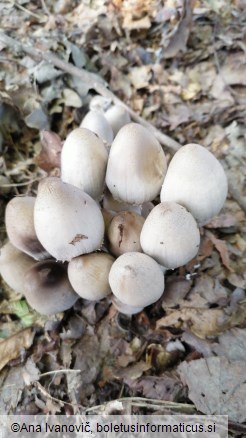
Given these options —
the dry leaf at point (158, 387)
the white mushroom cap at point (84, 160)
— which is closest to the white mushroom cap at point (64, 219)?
the white mushroom cap at point (84, 160)

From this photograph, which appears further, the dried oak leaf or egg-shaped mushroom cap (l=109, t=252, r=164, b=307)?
the dried oak leaf

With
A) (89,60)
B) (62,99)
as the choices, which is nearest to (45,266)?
(62,99)

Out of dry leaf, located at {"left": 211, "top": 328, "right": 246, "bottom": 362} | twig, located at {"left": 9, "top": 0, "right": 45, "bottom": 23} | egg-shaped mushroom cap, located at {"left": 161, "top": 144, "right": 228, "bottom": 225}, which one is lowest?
dry leaf, located at {"left": 211, "top": 328, "right": 246, "bottom": 362}

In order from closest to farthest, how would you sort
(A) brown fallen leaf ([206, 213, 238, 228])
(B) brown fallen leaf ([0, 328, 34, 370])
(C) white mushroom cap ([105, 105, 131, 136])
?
(B) brown fallen leaf ([0, 328, 34, 370]), (A) brown fallen leaf ([206, 213, 238, 228]), (C) white mushroom cap ([105, 105, 131, 136])

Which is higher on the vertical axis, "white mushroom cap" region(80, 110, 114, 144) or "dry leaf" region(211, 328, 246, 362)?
"white mushroom cap" region(80, 110, 114, 144)

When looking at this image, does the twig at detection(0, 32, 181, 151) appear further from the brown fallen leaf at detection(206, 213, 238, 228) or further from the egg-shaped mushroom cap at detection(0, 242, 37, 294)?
the egg-shaped mushroom cap at detection(0, 242, 37, 294)

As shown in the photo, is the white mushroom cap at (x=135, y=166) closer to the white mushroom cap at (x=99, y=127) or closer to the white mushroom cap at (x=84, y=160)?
the white mushroom cap at (x=84, y=160)

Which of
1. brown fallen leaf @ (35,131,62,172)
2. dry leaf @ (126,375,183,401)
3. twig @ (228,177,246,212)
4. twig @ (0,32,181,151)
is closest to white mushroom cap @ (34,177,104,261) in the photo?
dry leaf @ (126,375,183,401)

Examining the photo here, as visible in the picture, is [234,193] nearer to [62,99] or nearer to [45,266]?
[45,266]
